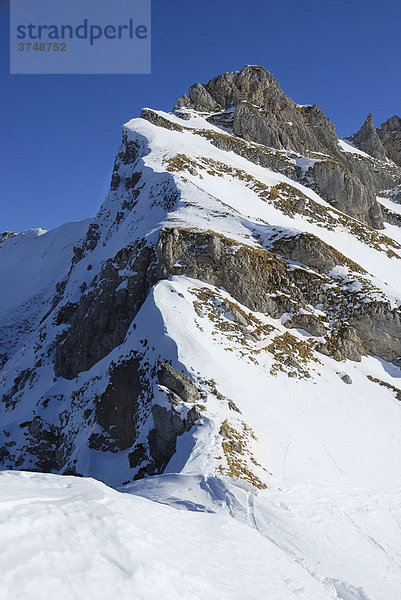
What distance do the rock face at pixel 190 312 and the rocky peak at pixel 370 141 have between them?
33883 mm

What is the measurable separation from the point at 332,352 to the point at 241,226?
12.3 metres

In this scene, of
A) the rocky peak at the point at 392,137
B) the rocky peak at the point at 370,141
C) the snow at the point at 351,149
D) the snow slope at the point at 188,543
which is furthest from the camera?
the rocky peak at the point at 392,137

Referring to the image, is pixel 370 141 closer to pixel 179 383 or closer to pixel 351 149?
pixel 351 149

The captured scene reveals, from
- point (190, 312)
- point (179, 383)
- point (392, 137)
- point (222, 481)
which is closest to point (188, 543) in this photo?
point (222, 481)

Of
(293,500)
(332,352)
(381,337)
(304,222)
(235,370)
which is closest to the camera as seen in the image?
(293,500)

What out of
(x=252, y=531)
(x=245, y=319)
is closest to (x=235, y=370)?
(x=245, y=319)

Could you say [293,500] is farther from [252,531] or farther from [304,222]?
[304,222]

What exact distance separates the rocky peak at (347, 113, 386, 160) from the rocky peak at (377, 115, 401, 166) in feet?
19.7

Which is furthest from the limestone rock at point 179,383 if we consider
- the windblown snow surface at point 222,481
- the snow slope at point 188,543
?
the snow slope at point 188,543

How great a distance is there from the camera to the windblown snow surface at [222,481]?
21.7ft

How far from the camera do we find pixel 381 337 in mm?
28641

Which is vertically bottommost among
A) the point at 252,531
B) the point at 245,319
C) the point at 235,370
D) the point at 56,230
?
the point at 252,531

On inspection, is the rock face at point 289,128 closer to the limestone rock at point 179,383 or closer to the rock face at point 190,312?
the rock face at point 190,312

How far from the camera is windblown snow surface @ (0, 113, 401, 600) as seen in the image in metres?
6.61
